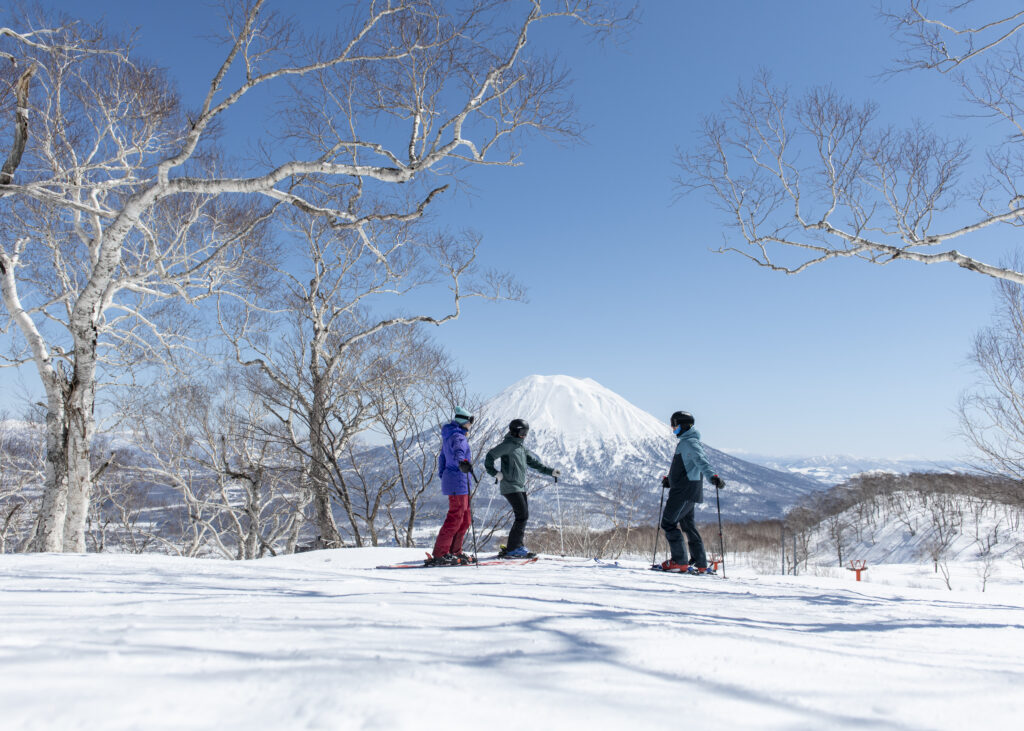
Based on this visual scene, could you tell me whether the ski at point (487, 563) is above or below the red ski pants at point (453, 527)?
below

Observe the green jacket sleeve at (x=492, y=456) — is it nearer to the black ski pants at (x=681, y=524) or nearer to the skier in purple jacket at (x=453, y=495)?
the skier in purple jacket at (x=453, y=495)

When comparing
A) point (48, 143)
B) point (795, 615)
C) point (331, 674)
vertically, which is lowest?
point (795, 615)

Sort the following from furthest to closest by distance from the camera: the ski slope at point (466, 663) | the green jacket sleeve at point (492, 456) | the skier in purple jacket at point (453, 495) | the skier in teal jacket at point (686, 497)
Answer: the green jacket sleeve at point (492, 456), the skier in teal jacket at point (686, 497), the skier in purple jacket at point (453, 495), the ski slope at point (466, 663)

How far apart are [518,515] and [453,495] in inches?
46.1

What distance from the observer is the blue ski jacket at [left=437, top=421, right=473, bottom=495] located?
5.93 meters

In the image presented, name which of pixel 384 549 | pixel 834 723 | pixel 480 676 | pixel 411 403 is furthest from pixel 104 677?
pixel 411 403

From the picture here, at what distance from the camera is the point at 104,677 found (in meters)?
1.37

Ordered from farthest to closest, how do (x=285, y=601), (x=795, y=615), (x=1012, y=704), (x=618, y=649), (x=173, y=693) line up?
1. (x=795, y=615)
2. (x=285, y=601)
3. (x=618, y=649)
4. (x=1012, y=704)
5. (x=173, y=693)

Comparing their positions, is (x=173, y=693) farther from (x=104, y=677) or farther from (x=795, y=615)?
(x=795, y=615)

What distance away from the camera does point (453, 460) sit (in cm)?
599

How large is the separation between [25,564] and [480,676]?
14.2 ft

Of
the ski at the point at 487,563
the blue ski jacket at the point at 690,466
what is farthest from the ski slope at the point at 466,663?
the blue ski jacket at the point at 690,466

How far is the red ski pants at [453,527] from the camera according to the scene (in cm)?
596

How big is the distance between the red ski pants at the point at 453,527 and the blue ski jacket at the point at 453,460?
10 cm
